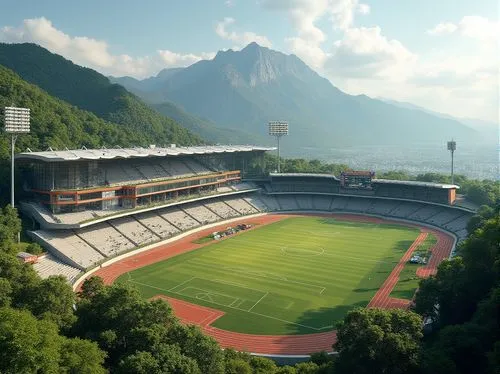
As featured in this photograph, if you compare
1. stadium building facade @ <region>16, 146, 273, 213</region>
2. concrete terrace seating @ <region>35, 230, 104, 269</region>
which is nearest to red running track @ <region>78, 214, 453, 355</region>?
concrete terrace seating @ <region>35, 230, 104, 269</region>

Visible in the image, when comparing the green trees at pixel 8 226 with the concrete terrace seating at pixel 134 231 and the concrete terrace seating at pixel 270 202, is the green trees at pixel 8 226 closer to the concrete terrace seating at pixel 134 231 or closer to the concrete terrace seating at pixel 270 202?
the concrete terrace seating at pixel 134 231

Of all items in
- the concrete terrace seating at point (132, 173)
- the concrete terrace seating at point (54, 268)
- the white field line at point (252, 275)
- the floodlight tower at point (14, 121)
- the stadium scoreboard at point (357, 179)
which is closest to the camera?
the white field line at point (252, 275)

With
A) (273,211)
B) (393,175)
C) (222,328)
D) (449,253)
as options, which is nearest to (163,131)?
(273,211)

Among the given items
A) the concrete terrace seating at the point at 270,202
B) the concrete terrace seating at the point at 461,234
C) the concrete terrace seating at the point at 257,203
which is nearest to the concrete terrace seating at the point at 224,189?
the concrete terrace seating at the point at 257,203

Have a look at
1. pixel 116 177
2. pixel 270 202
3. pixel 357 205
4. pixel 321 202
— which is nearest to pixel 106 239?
pixel 116 177

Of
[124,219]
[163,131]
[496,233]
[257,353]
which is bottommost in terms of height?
[257,353]

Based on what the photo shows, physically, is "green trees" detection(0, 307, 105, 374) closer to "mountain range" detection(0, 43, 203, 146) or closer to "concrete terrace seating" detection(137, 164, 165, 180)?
"concrete terrace seating" detection(137, 164, 165, 180)

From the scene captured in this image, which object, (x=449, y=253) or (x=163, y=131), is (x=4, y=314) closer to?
(x=449, y=253)
